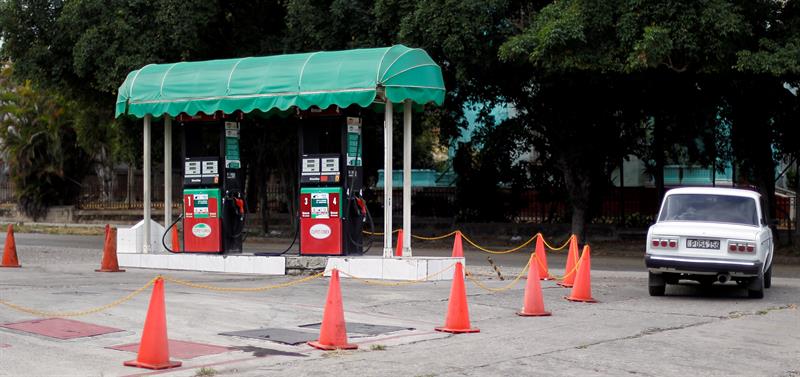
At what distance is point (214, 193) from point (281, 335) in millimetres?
9635

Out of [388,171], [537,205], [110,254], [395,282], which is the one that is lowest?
[395,282]

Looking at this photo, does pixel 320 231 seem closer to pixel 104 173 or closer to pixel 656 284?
pixel 656 284

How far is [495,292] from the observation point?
54.6 feet

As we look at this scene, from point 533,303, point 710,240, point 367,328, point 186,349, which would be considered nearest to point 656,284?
point 710,240

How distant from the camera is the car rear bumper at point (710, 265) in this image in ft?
50.4

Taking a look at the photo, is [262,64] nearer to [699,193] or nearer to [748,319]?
[699,193]

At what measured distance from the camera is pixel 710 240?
15562mm

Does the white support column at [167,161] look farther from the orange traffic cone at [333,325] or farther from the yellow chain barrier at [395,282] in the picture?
the orange traffic cone at [333,325]

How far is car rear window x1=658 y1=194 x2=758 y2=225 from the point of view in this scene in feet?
54.1

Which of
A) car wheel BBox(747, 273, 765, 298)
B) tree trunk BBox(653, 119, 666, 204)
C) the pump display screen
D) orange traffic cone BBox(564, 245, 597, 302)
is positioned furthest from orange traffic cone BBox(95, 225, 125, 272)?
tree trunk BBox(653, 119, 666, 204)

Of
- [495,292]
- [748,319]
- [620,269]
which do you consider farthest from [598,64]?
[748,319]

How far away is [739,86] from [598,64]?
16.1 feet

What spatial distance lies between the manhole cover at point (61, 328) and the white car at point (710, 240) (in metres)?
8.61

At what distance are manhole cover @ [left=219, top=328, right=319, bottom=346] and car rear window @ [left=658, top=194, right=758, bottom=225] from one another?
25.0 ft
